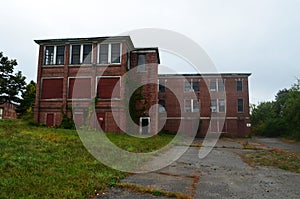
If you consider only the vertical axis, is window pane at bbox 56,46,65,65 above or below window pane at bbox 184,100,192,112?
above

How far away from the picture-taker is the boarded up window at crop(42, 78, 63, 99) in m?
22.4

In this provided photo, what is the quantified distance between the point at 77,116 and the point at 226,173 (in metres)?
16.3

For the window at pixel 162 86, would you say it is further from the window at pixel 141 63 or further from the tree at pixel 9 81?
the tree at pixel 9 81

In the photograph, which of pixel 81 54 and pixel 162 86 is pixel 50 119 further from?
pixel 162 86

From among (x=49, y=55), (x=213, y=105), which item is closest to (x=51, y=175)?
(x=49, y=55)

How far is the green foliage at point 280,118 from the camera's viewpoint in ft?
90.9

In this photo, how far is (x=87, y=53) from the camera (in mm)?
22281

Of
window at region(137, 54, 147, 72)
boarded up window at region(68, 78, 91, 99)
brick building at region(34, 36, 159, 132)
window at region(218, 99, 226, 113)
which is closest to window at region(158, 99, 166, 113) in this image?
window at region(218, 99, 226, 113)

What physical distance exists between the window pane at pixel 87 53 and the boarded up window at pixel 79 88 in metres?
1.66

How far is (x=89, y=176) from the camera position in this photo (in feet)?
19.2

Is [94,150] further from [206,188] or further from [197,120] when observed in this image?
[197,120]

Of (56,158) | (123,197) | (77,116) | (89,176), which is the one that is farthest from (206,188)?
(77,116)

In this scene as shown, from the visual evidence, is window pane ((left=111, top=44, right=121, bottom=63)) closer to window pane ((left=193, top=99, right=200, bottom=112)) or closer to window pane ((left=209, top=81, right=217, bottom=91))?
window pane ((left=193, top=99, right=200, bottom=112))

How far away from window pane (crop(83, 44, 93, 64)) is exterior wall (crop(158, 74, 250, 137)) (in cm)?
1509
